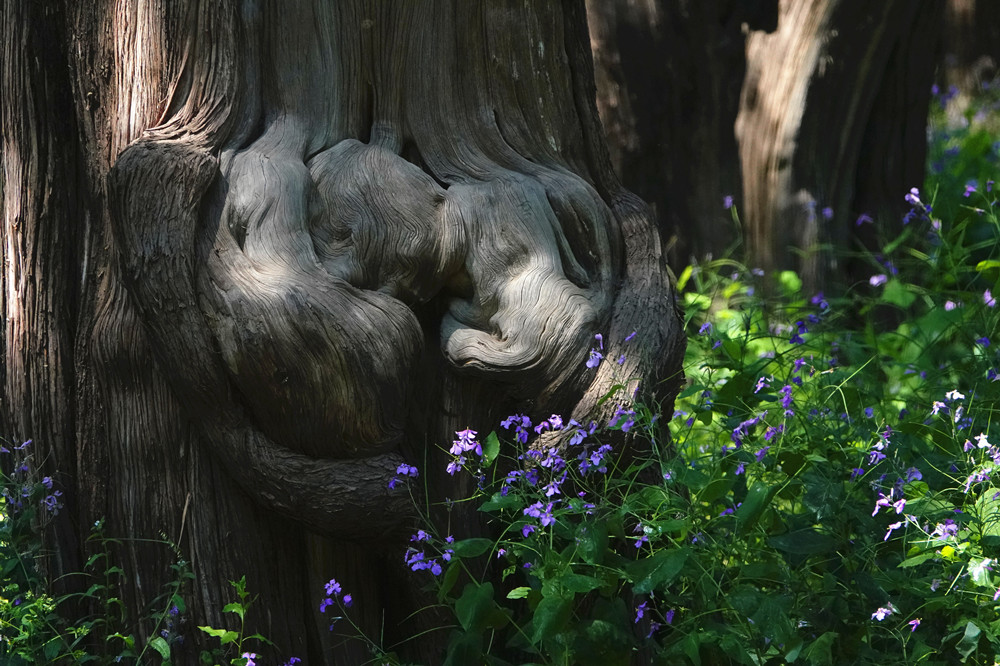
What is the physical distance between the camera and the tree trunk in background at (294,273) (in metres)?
2.25

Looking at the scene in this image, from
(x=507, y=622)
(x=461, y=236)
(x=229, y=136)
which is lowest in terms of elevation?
(x=507, y=622)

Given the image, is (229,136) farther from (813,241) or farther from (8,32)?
(813,241)

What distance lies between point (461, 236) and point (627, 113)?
3453mm

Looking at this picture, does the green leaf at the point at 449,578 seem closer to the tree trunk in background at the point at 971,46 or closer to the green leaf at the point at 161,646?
the green leaf at the point at 161,646

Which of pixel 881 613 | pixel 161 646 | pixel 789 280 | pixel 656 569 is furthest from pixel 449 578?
pixel 789 280

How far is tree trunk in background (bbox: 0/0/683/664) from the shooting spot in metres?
2.25

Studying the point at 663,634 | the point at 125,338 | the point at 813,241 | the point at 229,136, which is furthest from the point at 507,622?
the point at 813,241

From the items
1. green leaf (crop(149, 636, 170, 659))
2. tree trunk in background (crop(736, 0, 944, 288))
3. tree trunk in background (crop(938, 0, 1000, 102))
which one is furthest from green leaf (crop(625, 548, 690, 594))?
tree trunk in background (crop(938, 0, 1000, 102))

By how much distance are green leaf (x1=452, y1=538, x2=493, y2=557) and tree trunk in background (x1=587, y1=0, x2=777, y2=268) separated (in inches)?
152

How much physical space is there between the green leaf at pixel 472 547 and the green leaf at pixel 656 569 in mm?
271

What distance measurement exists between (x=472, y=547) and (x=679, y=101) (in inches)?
160

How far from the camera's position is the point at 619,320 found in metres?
2.45

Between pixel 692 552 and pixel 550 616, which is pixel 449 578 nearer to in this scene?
pixel 550 616

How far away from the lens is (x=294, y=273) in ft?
7.35
